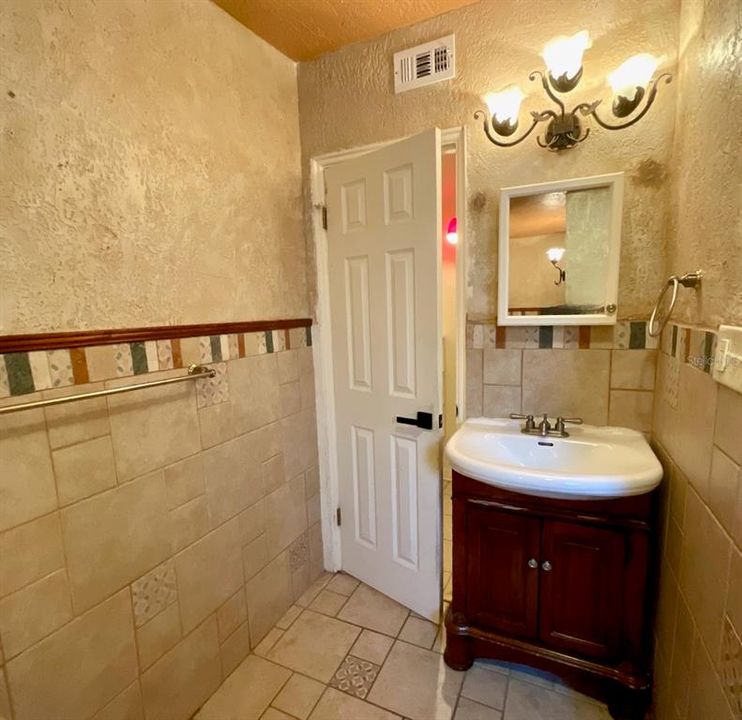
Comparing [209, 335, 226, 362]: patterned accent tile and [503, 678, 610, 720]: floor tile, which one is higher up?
[209, 335, 226, 362]: patterned accent tile

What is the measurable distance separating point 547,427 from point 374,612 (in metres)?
1.14

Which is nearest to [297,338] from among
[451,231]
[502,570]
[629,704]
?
[502,570]

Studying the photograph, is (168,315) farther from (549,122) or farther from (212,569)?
(549,122)

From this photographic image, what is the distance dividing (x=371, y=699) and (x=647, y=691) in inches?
34.8

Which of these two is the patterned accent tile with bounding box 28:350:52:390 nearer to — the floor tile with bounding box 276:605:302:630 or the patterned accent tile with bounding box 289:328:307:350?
the patterned accent tile with bounding box 289:328:307:350

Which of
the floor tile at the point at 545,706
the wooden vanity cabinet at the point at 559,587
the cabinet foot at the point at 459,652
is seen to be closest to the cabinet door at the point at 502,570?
the wooden vanity cabinet at the point at 559,587

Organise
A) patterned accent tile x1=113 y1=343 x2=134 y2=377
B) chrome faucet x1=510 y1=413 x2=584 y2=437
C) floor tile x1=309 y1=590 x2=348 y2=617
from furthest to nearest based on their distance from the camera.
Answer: floor tile x1=309 y1=590 x2=348 y2=617 → chrome faucet x1=510 y1=413 x2=584 y2=437 → patterned accent tile x1=113 y1=343 x2=134 y2=377

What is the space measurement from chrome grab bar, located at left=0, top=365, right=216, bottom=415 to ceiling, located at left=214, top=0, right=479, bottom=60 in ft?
4.20

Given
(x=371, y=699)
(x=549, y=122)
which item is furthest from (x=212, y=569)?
(x=549, y=122)

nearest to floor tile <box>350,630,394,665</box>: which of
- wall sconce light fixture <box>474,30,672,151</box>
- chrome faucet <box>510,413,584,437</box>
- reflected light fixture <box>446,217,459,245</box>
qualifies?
chrome faucet <box>510,413,584,437</box>

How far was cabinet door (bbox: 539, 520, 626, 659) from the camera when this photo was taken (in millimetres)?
1223

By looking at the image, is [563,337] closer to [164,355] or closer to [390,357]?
[390,357]

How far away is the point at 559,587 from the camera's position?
4.24 ft

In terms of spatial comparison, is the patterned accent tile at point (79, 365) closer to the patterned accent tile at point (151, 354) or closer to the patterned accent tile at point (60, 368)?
the patterned accent tile at point (60, 368)
